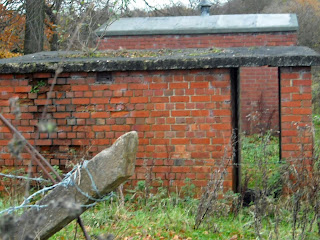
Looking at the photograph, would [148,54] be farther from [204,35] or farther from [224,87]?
[204,35]

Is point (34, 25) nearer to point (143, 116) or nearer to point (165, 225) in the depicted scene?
point (143, 116)

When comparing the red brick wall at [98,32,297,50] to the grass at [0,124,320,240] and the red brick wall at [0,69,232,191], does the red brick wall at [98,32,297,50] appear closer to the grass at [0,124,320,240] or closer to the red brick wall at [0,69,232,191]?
the red brick wall at [0,69,232,191]

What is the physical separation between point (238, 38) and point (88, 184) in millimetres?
11867

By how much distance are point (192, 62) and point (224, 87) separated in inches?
21.3

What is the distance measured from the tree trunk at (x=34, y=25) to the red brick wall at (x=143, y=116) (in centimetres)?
902

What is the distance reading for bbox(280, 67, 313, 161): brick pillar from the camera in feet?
19.7

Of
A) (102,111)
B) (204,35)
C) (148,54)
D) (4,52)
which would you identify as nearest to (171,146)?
(102,111)

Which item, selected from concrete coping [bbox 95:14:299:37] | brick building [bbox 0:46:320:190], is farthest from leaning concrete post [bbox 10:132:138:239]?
concrete coping [bbox 95:14:299:37]

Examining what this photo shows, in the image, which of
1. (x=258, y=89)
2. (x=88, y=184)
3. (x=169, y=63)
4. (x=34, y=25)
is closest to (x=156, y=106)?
(x=169, y=63)

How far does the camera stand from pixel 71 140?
20.9ft

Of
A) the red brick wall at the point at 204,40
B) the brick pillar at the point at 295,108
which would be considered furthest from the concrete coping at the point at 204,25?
the brick pillar at the point at 295,108

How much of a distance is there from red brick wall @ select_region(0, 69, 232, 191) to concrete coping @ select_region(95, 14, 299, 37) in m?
7.36

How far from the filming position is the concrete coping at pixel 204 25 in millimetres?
13727

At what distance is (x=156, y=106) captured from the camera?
6234 millimetres
